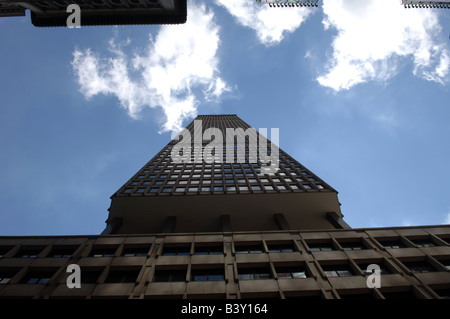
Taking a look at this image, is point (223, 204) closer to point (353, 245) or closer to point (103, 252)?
point (103, 252)

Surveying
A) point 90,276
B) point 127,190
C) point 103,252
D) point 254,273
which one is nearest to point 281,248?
point 254,273

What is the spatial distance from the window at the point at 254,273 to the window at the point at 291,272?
89 centimetres

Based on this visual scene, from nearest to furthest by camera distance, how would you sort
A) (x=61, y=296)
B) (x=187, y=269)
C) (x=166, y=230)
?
(x=61, y=296), (x=187, y=269), (x=166, y=230)

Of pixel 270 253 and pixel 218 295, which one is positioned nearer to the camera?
pixel 218 295

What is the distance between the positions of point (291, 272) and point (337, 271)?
3.66 m

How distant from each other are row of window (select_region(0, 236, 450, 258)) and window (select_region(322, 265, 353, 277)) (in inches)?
68.4

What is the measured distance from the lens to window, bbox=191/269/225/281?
1648cm

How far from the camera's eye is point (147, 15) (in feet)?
99.2

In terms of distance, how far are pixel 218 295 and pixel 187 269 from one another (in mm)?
3357

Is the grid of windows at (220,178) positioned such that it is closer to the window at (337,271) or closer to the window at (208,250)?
the window at (208,250)

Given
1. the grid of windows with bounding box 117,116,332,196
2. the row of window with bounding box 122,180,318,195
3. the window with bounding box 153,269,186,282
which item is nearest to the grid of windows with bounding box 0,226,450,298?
the window with bounding box 153,269,186,282
